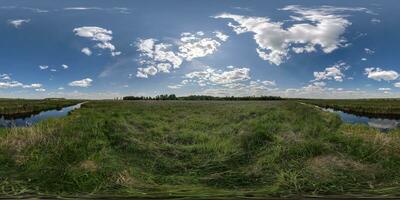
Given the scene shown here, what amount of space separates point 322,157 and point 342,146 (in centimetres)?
94

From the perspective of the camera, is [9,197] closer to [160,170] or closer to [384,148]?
[160,170]

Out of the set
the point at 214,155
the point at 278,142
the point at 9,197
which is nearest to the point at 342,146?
the point at 278,142

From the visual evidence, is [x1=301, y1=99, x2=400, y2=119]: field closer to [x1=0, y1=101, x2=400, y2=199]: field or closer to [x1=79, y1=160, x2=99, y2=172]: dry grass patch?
[x1=0, y1=101, x2=400, y2=199]: field

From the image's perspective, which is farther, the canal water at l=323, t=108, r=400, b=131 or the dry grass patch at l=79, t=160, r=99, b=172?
the canal water at l=323, t=108, r=400, b=131

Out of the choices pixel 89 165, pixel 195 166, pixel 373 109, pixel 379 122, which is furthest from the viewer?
pixel 373 109

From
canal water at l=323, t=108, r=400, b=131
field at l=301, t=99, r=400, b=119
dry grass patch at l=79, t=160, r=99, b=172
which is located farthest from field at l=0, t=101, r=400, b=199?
field at l=301, t=99, r=400, b=119

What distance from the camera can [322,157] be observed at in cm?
782

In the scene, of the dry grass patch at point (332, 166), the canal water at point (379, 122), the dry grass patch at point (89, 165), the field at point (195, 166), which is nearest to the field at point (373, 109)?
the canal water at point (379, 122)

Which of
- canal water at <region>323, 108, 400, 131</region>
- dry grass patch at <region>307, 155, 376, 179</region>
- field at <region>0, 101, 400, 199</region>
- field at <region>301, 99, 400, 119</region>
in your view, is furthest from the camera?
field at <region>301, 99, 400, 119</region>

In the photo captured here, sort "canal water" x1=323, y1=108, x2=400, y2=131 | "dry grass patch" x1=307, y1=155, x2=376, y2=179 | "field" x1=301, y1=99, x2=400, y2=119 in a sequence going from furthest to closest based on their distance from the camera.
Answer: "field" x1=301, y1=99, x2=400, y2=119 → "canal water" x1=323, y1=108, x2=400, y2=131 → "dry grass patch" x1=307, y1=155, x2=376, y2=179

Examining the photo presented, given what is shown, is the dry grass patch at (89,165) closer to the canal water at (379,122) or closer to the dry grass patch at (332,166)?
the dry grass patch at (332,166)

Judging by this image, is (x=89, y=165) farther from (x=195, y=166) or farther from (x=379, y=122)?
(x=379, y=122)

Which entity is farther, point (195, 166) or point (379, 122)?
point (379, 122)

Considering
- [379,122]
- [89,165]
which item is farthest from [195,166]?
[379,122]
